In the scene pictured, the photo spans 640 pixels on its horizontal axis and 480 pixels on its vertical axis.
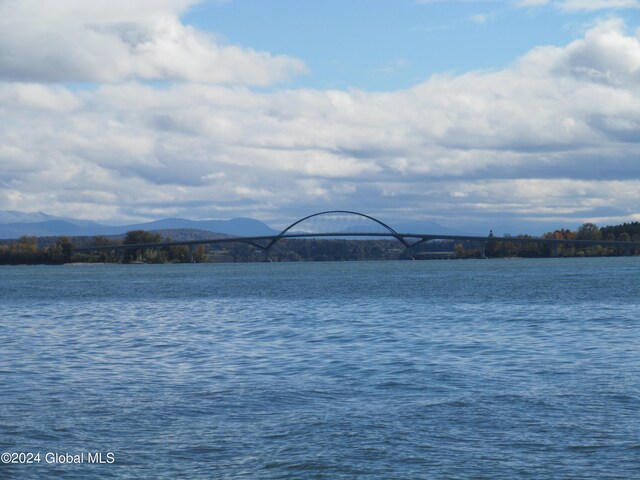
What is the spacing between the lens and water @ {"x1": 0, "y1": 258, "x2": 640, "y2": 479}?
47.6 feet

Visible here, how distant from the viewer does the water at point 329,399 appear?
14.5m

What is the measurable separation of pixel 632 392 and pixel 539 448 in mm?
5242

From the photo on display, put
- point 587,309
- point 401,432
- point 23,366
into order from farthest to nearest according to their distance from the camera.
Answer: point 587,309
point 23,366
point 401,432

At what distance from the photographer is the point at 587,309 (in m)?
46.5

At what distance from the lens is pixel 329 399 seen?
1962 cm

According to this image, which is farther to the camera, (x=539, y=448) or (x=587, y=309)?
(x=587, y=309)

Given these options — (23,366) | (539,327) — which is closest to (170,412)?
(23,366)

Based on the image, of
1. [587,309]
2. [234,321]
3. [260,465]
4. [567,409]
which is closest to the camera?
[260,465]

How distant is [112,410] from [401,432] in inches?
230

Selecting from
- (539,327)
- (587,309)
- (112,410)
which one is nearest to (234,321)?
(539,327)

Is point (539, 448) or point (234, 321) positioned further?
point (234, 321)

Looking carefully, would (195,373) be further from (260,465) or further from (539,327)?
(539,327)

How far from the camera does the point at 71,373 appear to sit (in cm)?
2388

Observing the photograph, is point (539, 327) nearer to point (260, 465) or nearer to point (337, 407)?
point (337, 407)
